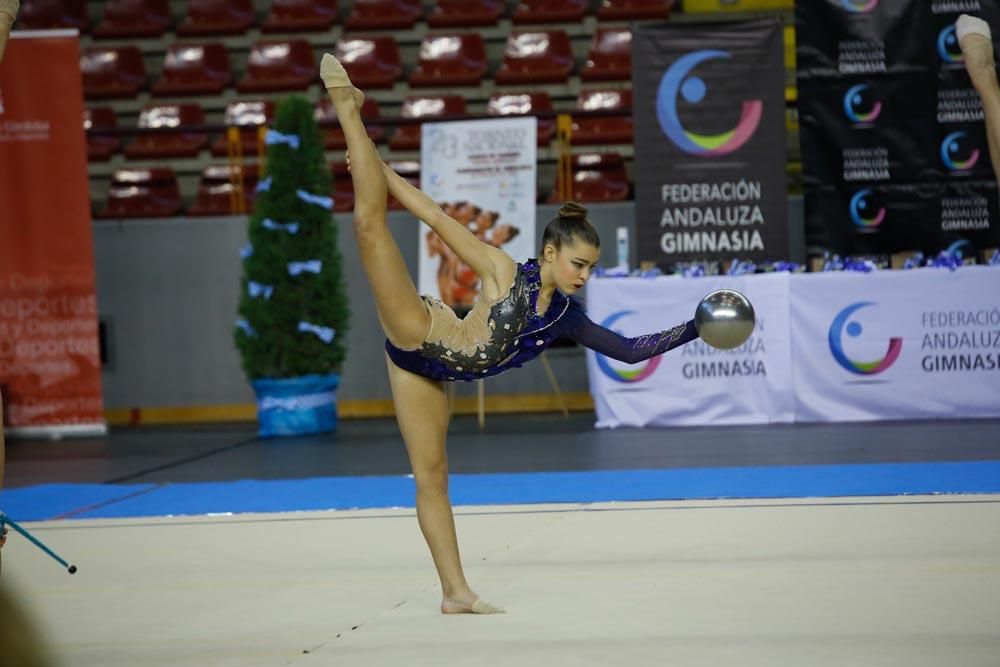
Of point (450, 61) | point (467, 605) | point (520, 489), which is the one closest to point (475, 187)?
point (450, 61)

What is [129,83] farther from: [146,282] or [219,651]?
[219,651]

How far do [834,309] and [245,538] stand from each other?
4.79 m

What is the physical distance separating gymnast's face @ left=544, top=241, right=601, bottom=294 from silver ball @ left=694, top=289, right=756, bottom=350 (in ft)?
1.35

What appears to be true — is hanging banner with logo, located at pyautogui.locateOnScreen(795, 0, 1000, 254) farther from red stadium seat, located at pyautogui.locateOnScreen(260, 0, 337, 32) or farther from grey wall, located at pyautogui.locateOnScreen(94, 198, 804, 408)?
red stadium seat, located at pyautogui.locateOnScreen(260, 0, 337, 32)

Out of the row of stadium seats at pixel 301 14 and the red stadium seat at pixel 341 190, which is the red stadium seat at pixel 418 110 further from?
the row of stadium seats at pixel 301 14

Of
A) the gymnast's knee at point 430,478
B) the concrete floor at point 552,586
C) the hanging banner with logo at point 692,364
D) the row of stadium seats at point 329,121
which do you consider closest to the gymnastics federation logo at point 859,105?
the hanging banner with logo at point 692,364

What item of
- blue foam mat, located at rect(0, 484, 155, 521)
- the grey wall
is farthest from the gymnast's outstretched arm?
the grey wall

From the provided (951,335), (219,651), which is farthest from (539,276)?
(951,335)

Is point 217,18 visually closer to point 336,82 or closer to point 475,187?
point 475,187

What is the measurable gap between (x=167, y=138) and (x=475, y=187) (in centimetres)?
399

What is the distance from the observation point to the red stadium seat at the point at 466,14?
12.8 meters

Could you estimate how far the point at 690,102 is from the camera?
938 centimetres

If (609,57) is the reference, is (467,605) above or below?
below

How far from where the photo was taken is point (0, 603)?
10.0 ft
